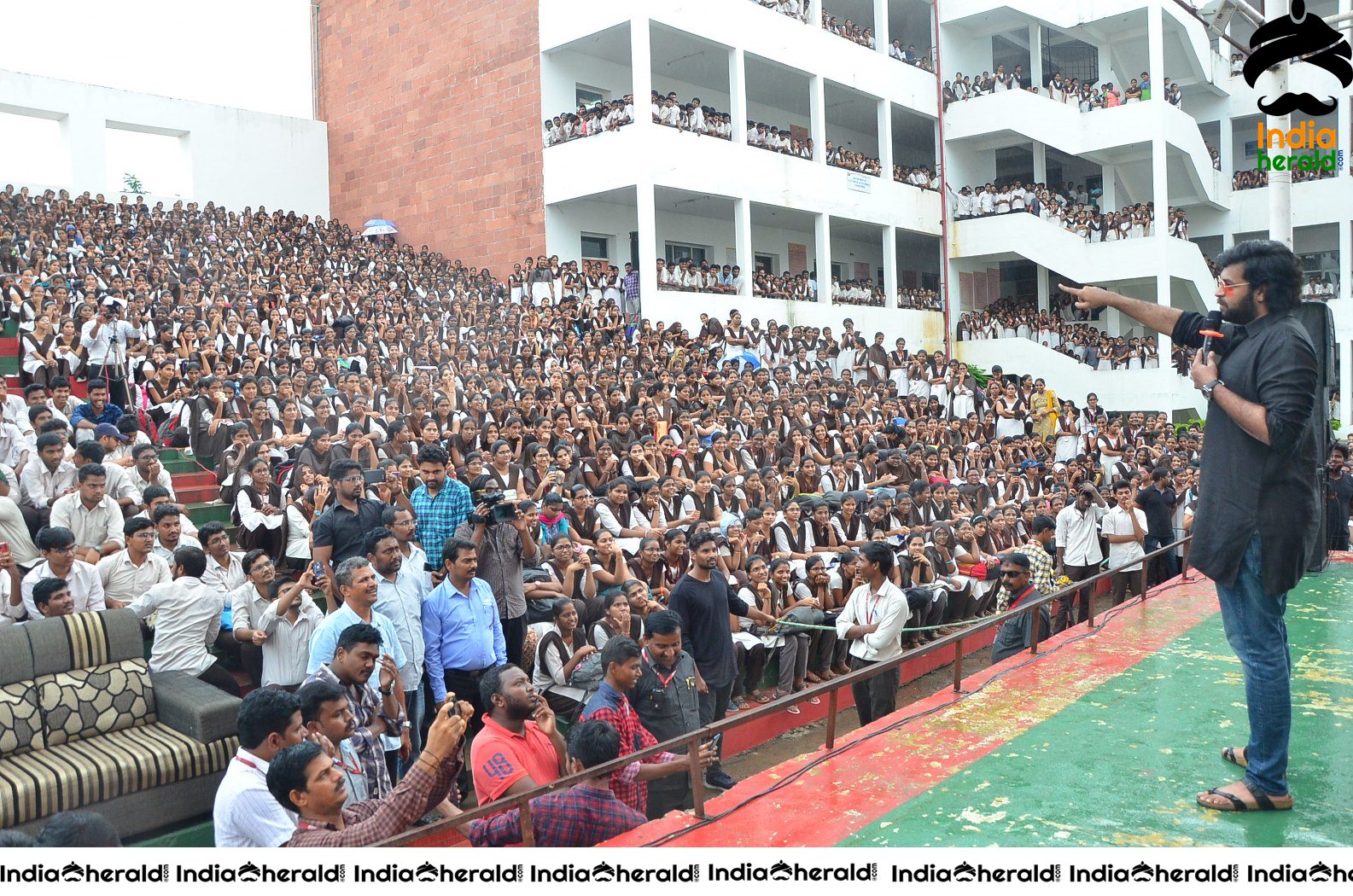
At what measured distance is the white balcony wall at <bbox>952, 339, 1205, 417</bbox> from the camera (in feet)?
69.6

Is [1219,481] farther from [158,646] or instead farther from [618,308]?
[618,308]

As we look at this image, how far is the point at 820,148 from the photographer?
21000 millimetres

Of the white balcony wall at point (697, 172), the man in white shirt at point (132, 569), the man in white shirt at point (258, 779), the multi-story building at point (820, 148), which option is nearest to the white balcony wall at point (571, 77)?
the multi-story building at point (820, 148)

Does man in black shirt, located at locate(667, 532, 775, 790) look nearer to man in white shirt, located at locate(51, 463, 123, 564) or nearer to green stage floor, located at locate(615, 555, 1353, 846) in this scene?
green stage floor, located at locate(615, 555, 1353, 846)

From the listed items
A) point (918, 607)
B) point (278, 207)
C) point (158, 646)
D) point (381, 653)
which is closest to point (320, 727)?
point (381, 653)

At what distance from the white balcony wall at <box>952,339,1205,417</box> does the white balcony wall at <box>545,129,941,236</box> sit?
4.20 m

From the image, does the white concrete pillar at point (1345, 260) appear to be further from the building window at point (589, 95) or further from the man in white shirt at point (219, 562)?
the man in white shirt at point (219, 562)

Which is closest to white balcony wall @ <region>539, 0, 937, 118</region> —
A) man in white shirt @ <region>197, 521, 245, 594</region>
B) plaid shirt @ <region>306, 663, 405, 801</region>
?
man in white shirt @ <region>197, 521, 245, 594</region>

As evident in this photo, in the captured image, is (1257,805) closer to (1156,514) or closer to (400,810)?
(400,810)

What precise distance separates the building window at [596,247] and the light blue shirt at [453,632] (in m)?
15.0

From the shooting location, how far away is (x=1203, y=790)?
11.0 ft

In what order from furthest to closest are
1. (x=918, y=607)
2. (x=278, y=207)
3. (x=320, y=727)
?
(x=278, y=207) → (x=918, y=607) → (x=320, y=727)
